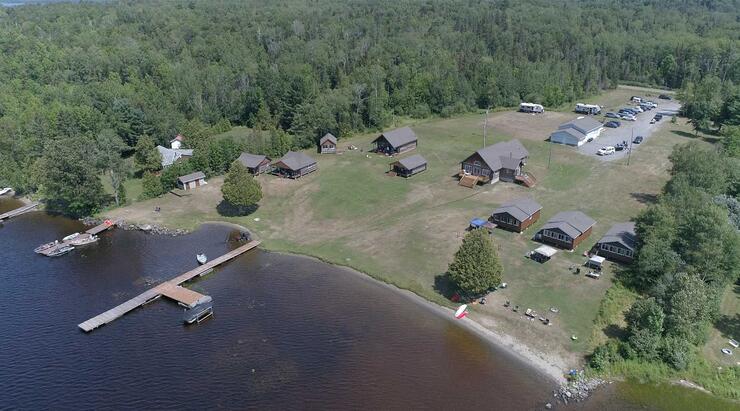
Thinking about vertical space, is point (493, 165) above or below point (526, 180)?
above

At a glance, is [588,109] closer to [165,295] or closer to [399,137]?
[399,137]

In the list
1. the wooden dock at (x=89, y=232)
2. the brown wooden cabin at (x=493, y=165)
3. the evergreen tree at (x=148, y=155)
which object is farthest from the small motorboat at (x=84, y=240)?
the brown wooden cabin at (x=493, y=165)

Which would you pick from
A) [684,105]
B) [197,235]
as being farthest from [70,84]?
[684,105]

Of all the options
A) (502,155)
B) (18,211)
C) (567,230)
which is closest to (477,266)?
(567,230)

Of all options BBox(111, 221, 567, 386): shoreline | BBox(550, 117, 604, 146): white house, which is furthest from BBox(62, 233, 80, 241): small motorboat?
BBox(550, 117, 604, 146): white house

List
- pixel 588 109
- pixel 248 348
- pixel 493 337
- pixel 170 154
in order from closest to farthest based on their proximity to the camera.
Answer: pixel 248 348 → pixel 493 337 → pixel 170 154 → pixel 588 109

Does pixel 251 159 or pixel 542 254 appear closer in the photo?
pixel 542 254

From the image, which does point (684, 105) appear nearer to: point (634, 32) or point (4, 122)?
point (634, 32)
